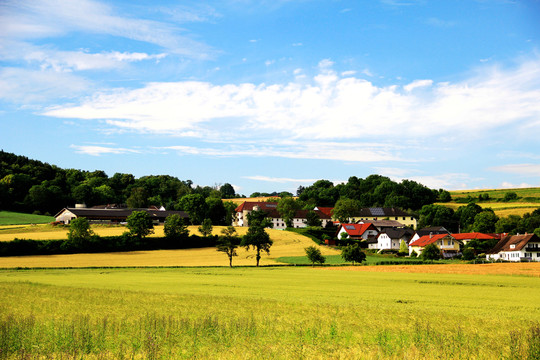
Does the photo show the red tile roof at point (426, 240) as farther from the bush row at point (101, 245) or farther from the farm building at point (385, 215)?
the farm building at point (385, 215)

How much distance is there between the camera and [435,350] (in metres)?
15.2

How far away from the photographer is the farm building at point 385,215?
184 meters

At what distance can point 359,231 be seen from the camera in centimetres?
14200

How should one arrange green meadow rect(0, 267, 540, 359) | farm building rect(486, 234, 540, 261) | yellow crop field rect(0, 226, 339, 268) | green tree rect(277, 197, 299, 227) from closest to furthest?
green meadow rect(0, 267, 540, 359) < yellow crop field rect(0, 226, 339, 268) < farm building rect(486, 234, 540, 261) < green tree rect(277, 197, 299, 227)

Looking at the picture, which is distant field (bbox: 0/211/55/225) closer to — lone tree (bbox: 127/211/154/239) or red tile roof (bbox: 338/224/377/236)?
lone tree (bbox: 127/211/154/239)

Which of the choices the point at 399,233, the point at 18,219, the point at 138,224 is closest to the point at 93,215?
the point at 18,219

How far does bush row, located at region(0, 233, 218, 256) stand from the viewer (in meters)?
87.2

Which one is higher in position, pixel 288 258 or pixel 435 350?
pixel 435 350

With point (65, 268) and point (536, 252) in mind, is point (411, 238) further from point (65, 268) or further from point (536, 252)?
point (65, 268)

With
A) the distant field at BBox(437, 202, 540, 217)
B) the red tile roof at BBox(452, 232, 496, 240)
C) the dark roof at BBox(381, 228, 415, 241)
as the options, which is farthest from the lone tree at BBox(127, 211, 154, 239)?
the distant field at BBox(437, 202, 540, 217)

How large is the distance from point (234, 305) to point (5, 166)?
176 m

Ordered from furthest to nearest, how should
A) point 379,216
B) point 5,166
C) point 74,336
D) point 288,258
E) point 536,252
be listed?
point 379,216 < point 5,166 < point 536,252 < point 288,258 < point 74,336

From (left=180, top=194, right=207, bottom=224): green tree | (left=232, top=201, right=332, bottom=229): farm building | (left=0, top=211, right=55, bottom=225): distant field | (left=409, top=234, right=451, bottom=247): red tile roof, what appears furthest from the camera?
(left=232, top=201, right=332, bottom=229): farm building

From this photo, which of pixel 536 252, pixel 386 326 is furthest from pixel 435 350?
pixel 536 252
